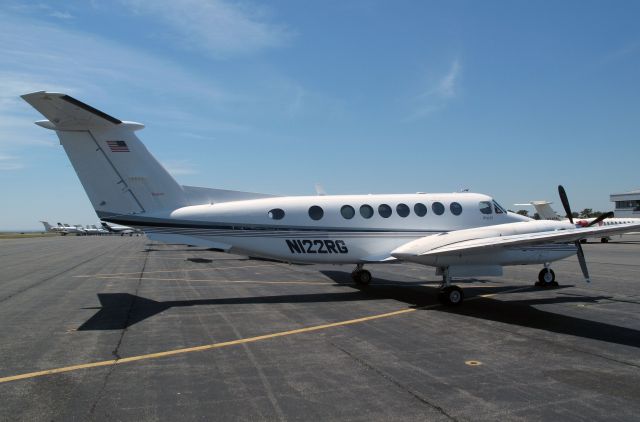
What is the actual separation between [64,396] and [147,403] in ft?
3.88

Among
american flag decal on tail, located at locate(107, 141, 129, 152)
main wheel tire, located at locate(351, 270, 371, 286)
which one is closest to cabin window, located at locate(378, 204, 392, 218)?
main wheel tire, located at locate(351, 270, 371, 286)

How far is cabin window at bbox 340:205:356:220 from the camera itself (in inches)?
580

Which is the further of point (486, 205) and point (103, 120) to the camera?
point (486, 205)

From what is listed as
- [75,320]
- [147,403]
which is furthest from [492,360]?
[75,320]

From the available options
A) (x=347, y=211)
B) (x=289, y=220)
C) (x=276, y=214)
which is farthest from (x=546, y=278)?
(x=276, y=214)

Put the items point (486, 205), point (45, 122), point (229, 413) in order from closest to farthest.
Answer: point (229, 413) → point (45, 122) → point (486, 205)

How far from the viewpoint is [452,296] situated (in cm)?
1247

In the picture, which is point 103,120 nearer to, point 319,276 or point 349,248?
point 349,248

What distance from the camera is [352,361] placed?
7422 millimetres

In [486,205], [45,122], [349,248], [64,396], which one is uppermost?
[45,122]

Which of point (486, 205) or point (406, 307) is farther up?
point (486, 205)

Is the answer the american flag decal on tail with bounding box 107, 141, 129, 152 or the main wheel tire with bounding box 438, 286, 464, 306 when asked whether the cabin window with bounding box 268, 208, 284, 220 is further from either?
the main wheel tire with bounding box 438, 286, 464, 306

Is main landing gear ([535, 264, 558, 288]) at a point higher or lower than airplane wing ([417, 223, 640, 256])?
lower

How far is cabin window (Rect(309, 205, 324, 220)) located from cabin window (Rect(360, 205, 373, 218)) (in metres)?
1.36
